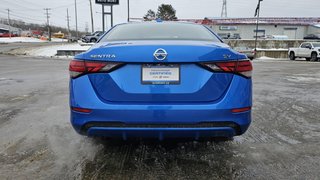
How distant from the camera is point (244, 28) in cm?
6444

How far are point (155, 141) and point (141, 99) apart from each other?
1.31 meters

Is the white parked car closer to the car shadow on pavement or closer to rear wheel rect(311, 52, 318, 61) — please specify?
rear wheel rect(311, 52, 318, 61)

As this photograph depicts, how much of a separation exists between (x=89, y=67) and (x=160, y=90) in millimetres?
706

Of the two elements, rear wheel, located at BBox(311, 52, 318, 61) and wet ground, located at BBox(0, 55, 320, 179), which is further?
rear wheel, located at BBox(311, 52, 318, 61)

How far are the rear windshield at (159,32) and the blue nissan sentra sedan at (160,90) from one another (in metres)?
0.68

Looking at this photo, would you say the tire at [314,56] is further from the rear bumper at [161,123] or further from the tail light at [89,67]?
the tail light at [89,67]

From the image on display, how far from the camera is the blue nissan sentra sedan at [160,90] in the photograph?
283cm

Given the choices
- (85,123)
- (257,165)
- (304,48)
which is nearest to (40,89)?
(85,123)

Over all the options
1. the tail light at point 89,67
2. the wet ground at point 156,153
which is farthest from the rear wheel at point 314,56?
the tail light at point 89,67

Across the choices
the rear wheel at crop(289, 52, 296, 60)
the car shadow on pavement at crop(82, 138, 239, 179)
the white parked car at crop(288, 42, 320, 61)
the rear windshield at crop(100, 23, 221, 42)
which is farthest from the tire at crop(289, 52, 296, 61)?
the car shadow on pavement at crop(82, 138, 239, 179)

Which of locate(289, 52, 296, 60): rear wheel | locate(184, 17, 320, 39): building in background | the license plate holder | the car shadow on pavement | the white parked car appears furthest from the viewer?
locate(184, 17, 320, 39): building in background

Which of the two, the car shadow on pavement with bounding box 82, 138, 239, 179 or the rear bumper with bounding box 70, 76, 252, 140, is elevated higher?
the rear bumper with bounding box 70, 76, 252, 140

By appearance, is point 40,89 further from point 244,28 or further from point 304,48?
point 244,28

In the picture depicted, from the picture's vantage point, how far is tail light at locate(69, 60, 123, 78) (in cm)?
287
